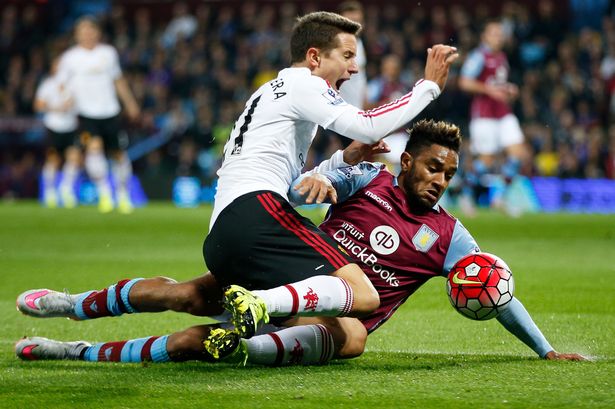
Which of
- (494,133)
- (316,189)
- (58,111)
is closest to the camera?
(316,189)

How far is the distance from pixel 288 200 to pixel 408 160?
705mm

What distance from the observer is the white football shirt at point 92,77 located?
15570 mm

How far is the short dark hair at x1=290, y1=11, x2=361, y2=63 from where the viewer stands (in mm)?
4953

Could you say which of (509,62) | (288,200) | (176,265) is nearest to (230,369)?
(288,200)

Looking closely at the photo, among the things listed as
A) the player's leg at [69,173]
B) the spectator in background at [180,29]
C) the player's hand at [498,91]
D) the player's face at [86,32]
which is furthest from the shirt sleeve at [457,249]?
the spectator in background at [180,29]

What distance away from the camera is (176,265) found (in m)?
8.83

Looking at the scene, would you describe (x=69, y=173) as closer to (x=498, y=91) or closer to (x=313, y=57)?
(x=498, y=91)

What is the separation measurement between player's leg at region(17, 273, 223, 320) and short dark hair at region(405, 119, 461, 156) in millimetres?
1167

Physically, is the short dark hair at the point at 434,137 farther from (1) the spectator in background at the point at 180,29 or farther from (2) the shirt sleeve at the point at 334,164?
(1) the spectator in background at the point at 180,29

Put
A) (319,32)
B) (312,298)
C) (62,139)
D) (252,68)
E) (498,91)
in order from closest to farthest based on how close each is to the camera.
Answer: (312,298)
(319,32)
(498,91)
(62,139)
(252,68)

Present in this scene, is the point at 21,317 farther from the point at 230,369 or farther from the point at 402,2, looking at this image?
the point at 402,2

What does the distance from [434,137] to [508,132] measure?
10044 mm

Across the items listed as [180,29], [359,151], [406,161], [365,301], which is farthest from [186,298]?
[180,29]

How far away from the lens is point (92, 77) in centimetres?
1563
